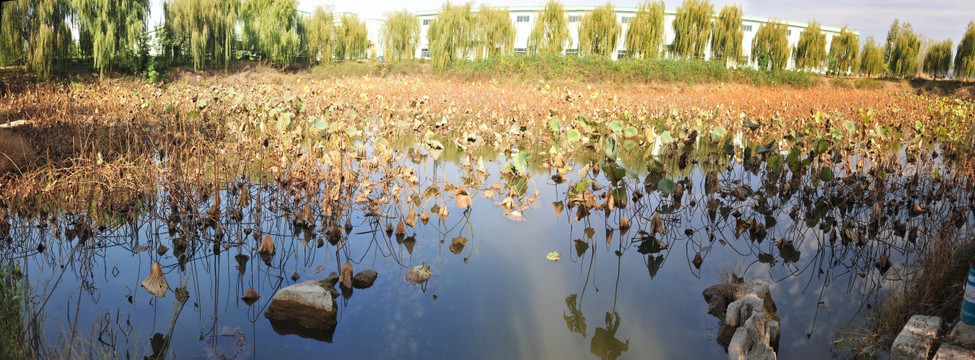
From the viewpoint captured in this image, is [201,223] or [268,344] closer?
[268,344]

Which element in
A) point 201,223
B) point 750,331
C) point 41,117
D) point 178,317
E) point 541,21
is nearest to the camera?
point 750,331

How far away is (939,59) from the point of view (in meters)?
33.6

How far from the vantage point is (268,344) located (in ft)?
11.6

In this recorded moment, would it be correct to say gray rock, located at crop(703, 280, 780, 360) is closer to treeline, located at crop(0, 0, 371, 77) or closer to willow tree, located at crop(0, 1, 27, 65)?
treeline, located at crop(0, 0, 371, 77)

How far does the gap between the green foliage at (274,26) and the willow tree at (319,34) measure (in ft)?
3.02

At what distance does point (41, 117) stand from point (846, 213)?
1003 cm

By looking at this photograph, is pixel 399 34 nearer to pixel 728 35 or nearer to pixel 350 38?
pixel 350 38

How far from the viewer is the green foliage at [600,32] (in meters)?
29.8

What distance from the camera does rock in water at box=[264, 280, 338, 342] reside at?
3.70 metres

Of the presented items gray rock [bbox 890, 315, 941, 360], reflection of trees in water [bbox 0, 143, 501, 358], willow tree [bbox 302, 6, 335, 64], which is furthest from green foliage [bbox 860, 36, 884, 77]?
gray rock [bbox 890, 315, 941, 360]

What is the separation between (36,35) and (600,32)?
71.3 ft

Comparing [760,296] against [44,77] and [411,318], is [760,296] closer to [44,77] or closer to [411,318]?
[411,318]

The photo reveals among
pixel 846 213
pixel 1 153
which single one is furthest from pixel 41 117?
pixel 846 213

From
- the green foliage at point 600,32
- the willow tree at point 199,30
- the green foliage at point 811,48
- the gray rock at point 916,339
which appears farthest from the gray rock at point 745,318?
the green foliage at point 811,48
